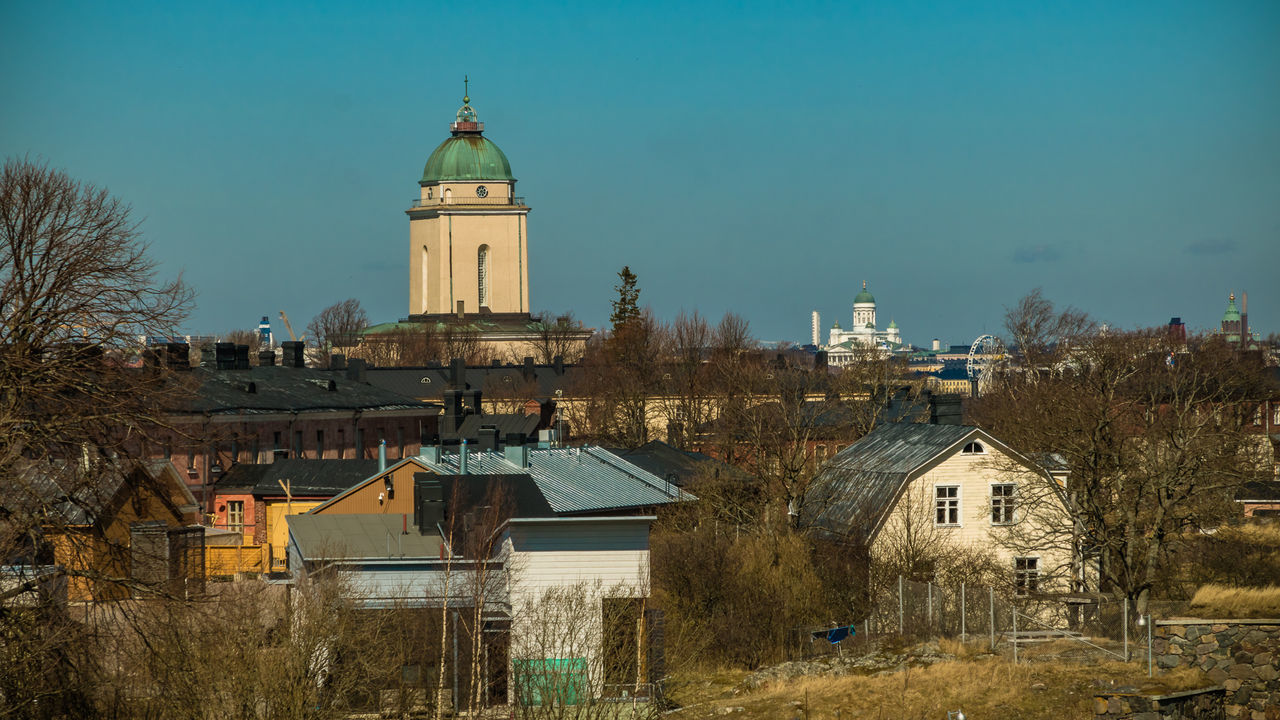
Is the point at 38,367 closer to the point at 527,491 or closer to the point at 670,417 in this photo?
the point at 527,491

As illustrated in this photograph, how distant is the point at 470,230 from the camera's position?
110 metres

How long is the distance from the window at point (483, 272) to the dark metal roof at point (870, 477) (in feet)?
229

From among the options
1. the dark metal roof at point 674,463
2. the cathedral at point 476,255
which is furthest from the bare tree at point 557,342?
the dark metal roof at point 674,463

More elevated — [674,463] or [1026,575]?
[674,463]

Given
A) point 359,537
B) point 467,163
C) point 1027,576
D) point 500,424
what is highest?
point 467,163

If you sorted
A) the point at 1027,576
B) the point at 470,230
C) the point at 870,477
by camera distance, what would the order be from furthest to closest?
the point at 470,230, the point at 870,477, the point at 1027,576

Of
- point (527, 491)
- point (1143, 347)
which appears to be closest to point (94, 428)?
point (527, 491)

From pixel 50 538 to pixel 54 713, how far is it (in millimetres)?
4079

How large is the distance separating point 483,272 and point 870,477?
74170 mm

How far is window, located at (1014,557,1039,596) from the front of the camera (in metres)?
37.3

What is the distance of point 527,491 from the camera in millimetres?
35562

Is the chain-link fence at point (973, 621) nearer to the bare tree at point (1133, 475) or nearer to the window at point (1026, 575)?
the window at point (1026, 575)

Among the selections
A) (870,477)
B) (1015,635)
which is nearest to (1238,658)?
(1015,635)

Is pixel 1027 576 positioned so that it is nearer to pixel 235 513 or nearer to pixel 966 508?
pixel 966 508
